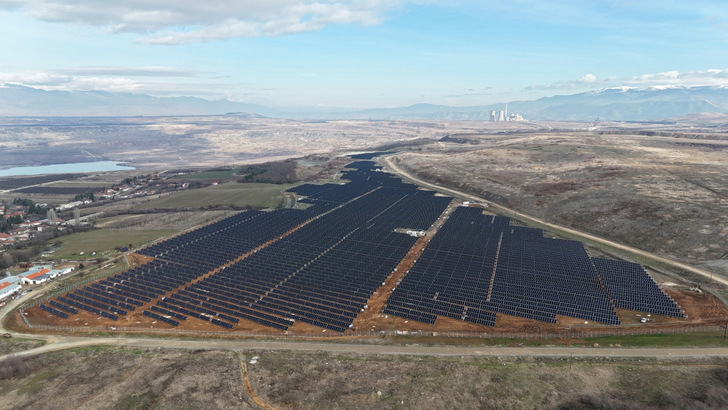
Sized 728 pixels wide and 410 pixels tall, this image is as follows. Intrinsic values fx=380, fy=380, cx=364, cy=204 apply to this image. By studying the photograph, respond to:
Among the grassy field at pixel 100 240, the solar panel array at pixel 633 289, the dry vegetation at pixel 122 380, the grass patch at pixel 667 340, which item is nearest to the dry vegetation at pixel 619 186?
the solar panel array at pixel 633 289

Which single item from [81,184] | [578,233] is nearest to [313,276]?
[578,233]

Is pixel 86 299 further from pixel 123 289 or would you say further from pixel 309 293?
pixel 309 293

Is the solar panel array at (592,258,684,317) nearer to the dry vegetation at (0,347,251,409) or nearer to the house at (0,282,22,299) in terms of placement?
the dry vegetation at (0,347,251,409)

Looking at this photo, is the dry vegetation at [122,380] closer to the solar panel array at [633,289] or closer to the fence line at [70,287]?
the fence line at [70,287]

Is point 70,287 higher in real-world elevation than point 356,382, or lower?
lower

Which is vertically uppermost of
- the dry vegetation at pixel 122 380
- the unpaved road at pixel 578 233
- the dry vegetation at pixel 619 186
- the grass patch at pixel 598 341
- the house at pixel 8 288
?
the dry vegetation at pixel 619 186

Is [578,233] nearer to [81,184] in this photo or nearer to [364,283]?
[364,283]
